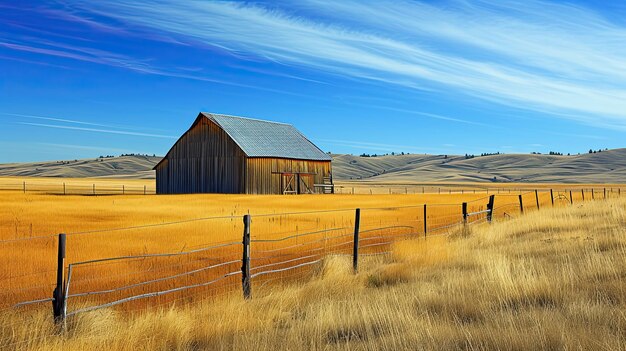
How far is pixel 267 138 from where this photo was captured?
55.4m

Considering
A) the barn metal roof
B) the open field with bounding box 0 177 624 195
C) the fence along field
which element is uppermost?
the barn metal roof

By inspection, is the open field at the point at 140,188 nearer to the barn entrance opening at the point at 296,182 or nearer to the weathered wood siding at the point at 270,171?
the barn entrance opening at the point at 296,182

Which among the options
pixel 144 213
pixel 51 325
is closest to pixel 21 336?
pixel 51 325

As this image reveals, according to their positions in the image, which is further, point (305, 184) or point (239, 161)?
point (305, 184)

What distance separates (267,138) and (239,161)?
5.57 metres

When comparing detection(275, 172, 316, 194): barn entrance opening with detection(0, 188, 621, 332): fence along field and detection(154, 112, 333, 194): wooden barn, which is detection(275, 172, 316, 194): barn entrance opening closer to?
detection(154, 112, 333, 194): wooden barn

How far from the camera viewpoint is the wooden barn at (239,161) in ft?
167

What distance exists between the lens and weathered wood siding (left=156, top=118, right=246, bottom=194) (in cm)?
5094


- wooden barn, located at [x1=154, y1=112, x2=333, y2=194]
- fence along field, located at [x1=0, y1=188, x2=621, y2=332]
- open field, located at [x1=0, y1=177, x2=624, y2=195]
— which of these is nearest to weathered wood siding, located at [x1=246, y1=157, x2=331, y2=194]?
wooden barn, located at [x1=154, y1=112, x2=333, y2=194]

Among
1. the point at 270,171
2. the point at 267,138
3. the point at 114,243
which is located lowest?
the point at 114,243

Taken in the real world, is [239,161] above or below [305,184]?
above

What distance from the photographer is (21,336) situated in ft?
21.6

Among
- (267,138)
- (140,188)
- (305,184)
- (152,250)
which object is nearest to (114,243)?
(152,250)

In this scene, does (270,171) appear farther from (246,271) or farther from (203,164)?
(246,271)
